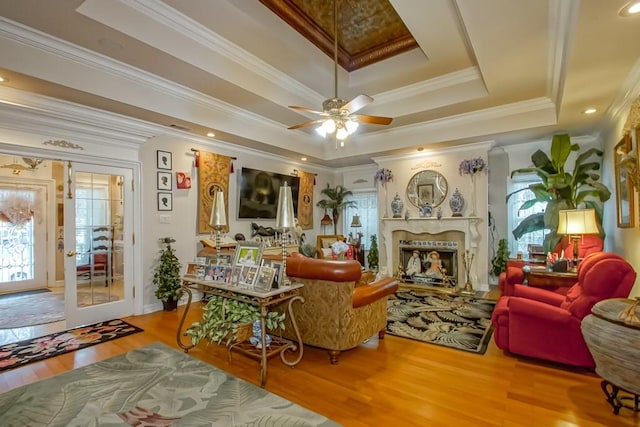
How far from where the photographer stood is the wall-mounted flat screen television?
19.9 feet

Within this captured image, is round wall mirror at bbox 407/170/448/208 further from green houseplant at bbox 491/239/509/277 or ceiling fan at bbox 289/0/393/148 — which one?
ceiling fan at bbox 289/0/393/148

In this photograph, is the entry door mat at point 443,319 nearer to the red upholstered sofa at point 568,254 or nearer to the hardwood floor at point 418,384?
the hardwood floor at point 418,384

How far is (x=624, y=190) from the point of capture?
11.9 feet

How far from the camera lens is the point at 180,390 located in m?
2.52

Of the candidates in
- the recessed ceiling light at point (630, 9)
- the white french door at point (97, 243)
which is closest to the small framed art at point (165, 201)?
the white french door at point (97, 243)

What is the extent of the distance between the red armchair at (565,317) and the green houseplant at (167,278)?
4.25 m

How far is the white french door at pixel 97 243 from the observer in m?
3.96

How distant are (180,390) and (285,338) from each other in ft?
3.68

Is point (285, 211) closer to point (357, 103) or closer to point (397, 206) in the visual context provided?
point (357, 103)

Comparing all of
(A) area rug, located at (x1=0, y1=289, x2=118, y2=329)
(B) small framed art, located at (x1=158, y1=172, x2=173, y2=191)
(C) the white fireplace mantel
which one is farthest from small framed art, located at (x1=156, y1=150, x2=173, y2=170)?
(C) the white fireplace mantel

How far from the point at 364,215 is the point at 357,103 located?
5.20 meters

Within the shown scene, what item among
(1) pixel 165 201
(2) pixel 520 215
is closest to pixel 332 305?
(1) pixel 165 201

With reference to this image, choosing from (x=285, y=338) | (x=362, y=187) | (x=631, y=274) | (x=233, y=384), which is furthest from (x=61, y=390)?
(x=362, y=187)

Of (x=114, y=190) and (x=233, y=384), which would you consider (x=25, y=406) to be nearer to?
(x=233, y=384)
